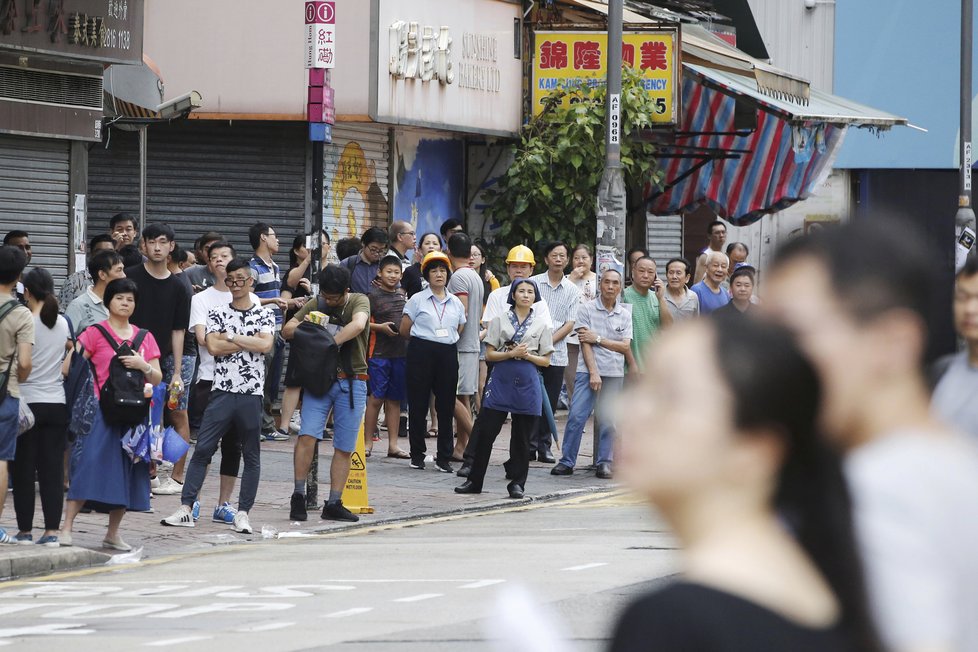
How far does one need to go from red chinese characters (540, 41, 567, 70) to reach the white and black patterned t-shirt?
1137cm

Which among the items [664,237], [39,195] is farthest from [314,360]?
[664,237]

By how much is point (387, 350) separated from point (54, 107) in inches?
154

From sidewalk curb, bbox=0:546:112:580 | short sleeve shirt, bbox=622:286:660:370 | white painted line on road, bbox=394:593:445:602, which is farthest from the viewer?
short sleeve shirt, bbox=622:286:660:370

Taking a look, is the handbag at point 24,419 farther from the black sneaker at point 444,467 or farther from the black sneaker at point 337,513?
the black sneaker at point 444,467

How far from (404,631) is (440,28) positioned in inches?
553

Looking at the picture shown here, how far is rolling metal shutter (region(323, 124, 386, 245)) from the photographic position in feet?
66.9

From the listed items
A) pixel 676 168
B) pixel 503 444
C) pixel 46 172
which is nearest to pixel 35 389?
pixel 46 172

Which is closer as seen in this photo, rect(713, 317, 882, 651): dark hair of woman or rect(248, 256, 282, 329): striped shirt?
rect(713, 317, 882, 651): dark hair of woman

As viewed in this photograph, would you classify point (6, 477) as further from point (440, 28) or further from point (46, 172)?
point (440, 28)

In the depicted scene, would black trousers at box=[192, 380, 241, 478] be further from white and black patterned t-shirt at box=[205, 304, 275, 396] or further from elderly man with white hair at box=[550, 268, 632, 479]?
elderly man with white hair at box=[550, 268, 632, 479]

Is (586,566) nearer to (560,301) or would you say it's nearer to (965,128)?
(560,301)

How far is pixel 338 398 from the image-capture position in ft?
40.1

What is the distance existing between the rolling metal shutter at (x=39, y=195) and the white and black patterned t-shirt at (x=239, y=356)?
5.07 metres

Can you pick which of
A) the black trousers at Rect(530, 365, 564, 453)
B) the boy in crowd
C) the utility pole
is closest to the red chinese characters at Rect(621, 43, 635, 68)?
the utility pole
